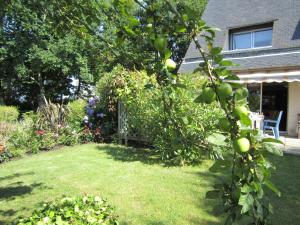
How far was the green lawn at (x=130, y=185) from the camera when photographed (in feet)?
17.4

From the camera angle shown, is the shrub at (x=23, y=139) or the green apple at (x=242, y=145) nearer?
the green apple at (x=242, y=145)

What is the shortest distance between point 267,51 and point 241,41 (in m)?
2.31

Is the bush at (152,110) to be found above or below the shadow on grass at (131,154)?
above

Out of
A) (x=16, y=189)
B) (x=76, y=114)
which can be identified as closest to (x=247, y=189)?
(x=16, y=189)

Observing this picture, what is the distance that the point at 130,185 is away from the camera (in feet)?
22.5

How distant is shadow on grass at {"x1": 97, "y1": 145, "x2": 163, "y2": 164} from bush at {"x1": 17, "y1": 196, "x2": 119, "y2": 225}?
6054 millimetres

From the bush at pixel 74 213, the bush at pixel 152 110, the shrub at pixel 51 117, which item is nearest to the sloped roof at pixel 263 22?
the bush at pixel 152 110

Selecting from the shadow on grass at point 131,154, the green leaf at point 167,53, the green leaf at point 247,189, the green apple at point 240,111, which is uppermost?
the green leaf at point 167,53

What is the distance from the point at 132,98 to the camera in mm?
11352

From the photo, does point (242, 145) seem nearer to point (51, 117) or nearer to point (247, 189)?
point (247, 189)

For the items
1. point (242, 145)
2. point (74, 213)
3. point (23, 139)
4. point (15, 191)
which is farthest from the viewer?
point (23, 139)

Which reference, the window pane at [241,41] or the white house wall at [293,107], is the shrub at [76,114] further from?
the white house wall at [293,107]

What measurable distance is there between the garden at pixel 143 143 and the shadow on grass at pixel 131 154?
0.13 feet

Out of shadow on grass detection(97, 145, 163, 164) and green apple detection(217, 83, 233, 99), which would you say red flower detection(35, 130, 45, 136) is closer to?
shadow on grass detection(97, 145, 163, 164)
